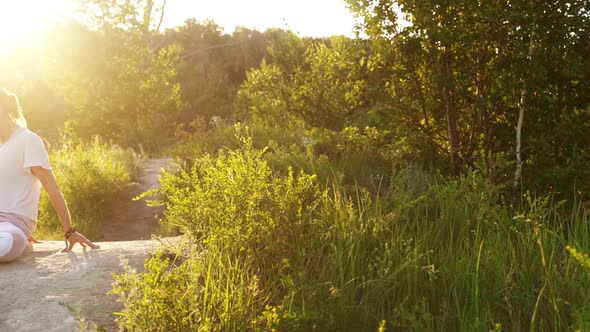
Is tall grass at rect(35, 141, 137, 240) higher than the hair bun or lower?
lower

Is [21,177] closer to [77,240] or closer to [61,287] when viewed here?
[77,240]

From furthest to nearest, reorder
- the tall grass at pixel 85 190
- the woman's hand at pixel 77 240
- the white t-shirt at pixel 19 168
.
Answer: the tall grass at pixel 85 190
the white t-shirt at pixel 19 168
the woman's hand at pixel 77 240

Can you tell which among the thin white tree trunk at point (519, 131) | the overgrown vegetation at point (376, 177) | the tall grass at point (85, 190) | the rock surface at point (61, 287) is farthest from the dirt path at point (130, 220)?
the thin white tree trunk at point (519, 131)

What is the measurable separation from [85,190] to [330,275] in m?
6.51

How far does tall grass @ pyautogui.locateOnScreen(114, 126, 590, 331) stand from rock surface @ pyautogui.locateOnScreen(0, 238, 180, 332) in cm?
23

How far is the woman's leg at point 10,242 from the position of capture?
4.72 metres

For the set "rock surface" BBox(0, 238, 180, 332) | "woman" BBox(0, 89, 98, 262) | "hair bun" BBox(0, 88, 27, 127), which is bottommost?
"rock surface" BBox(0, 238, 180, 332)

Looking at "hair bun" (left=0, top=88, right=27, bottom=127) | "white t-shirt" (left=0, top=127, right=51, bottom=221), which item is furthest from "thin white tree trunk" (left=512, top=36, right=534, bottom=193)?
Result: "hair bun" (left=0, top=88, right=27, bottom=127)

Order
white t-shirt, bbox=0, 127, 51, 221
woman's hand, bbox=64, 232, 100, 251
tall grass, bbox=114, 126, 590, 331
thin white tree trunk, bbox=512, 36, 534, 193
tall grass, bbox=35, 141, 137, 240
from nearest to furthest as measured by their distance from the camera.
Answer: tall grass, bbox=114, 126, 590, 331 < woman's hand, bbox=64, 232, 100, 251 < white t-shirt, bbox=0, 127, 51, 221 < thin white tree trunk, bbox=512, 36, 534, 193 < tall grass, bbox=35, 141, 137, 240

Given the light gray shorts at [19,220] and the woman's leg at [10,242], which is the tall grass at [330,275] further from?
the light gray shorts at [19,220]

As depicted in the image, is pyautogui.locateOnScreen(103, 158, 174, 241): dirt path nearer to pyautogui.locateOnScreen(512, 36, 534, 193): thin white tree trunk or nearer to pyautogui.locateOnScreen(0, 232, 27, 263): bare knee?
pyautogui.locateOnScreen(0, 232, 27, 263): bare knee

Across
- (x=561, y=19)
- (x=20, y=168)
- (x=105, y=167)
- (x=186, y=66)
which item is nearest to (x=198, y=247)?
(x=20, y=168)

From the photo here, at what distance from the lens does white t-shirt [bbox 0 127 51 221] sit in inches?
200

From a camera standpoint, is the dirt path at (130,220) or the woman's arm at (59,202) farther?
the dirt path at (130,220)
